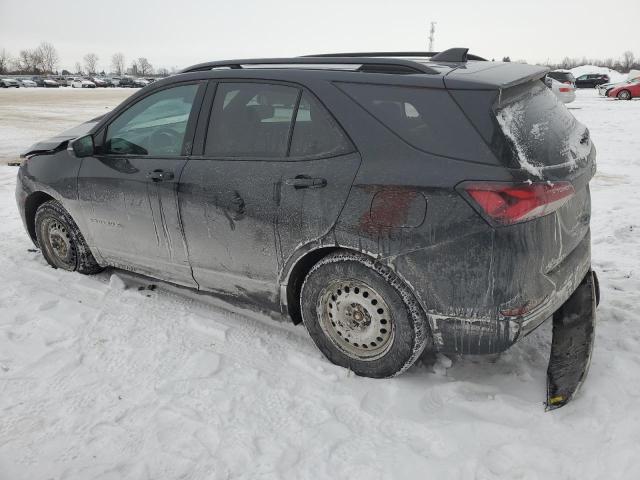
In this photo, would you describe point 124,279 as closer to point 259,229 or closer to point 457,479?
point 259,229

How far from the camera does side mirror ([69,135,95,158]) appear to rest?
4.07 m

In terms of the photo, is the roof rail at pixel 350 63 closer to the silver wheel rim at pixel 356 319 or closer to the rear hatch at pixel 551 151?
the rear hatch at pixel 551 151

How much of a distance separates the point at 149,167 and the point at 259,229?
1062 mm

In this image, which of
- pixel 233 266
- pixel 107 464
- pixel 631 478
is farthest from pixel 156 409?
pixel 631 478

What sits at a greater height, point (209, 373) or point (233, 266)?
point (233, 266)

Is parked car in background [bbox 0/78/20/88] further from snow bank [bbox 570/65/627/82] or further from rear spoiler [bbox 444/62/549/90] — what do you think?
rear spoiler [bbox 444/62/549/90]

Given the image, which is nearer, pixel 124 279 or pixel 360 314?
pixel 360 314

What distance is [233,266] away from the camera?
3.46 metres

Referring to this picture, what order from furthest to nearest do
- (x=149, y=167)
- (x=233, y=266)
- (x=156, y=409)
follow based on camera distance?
1. (x=149, y=167)
2. (x=233, y=266)
3. (x=156, y=409)

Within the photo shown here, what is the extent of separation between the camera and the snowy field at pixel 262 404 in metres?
2.47

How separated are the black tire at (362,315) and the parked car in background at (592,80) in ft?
139

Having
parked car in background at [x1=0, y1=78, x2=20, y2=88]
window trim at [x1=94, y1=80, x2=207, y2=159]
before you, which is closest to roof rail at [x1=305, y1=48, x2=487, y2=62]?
window trim at [x1=94, y1=80, x2=207, y2=159]

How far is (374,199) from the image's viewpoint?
276 centimetres

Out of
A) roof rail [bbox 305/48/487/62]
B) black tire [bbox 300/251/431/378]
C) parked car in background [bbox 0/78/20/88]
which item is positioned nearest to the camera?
black tire [bbox 300/251/431/378]
